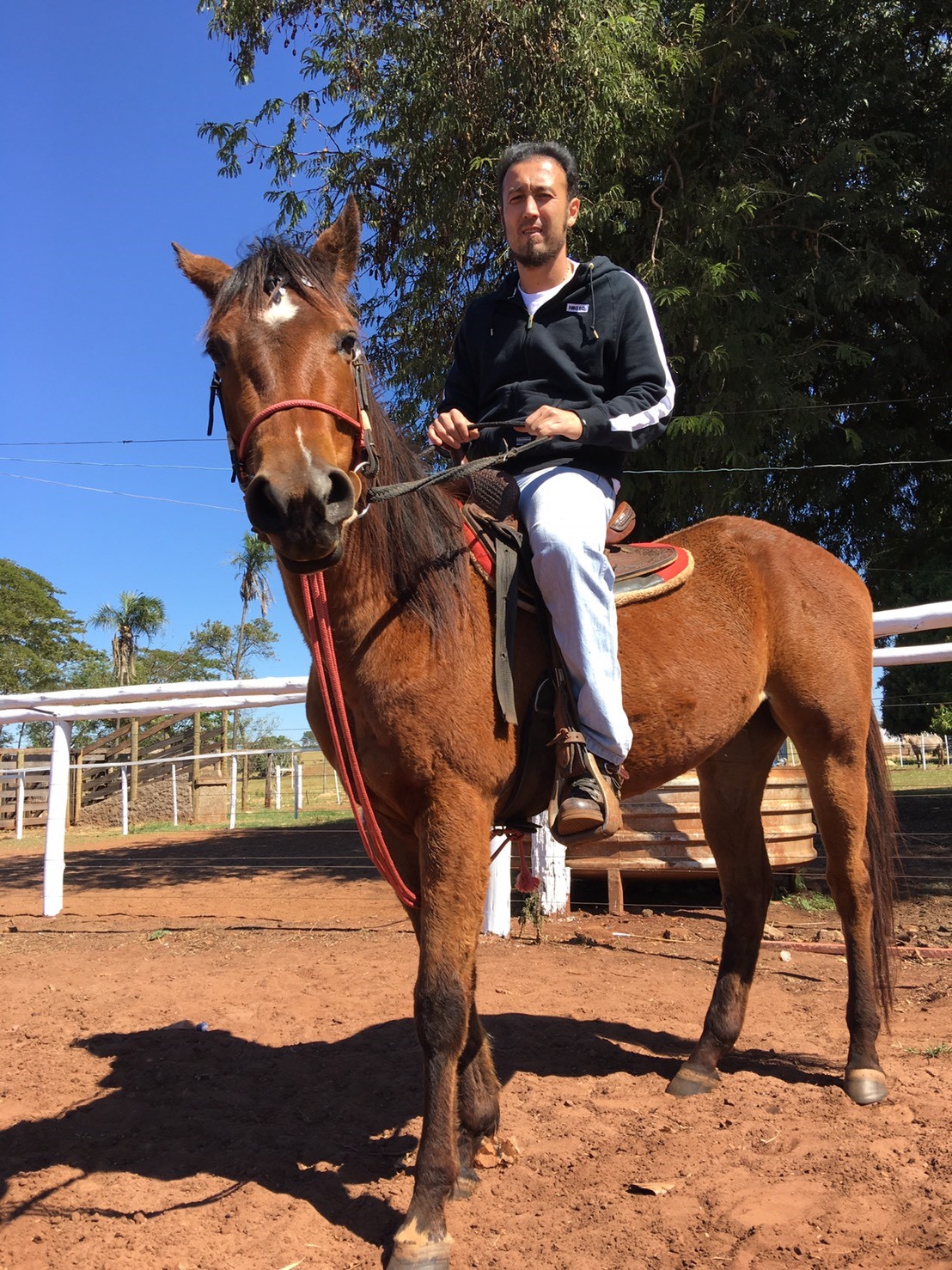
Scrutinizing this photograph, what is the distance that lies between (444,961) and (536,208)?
2601mm

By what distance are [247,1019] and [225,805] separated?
70.5ft

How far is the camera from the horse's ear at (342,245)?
2793mm

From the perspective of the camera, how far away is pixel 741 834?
171 inches

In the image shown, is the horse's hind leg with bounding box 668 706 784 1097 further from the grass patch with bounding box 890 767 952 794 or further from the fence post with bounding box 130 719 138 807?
the fence post with bounding box 130 719 138 807

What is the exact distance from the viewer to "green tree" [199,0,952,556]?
32.3ft

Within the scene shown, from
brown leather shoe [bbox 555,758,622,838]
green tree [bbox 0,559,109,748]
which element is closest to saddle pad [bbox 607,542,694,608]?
brown leather shoe [bbox 555,758,622,838]

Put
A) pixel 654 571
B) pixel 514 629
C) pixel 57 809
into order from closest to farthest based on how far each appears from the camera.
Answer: pixel 514 629, pixel 654 571, pixel 57 809

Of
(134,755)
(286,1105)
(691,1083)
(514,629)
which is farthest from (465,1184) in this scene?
(134,755)

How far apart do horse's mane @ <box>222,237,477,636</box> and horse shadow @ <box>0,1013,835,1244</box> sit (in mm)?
1853

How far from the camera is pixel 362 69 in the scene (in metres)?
10.9

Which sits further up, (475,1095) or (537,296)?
(537,296)

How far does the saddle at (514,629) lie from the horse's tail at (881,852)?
1602mm

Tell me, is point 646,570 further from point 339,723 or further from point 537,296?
point 339,723

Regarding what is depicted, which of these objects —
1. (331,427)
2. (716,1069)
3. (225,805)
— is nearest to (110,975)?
(716,1069)
